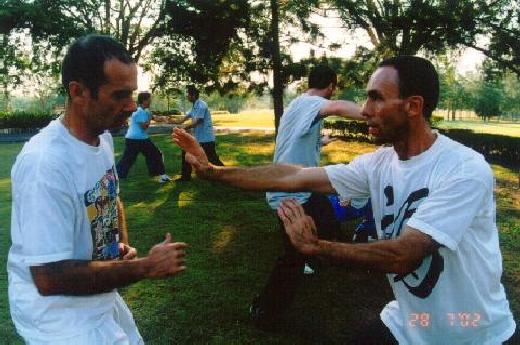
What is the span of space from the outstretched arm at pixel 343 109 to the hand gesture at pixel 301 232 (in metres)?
2.17

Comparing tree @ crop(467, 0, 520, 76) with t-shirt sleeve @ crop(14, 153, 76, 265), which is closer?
t-shirt sleeve @ crop(14, 153, 76, 265)

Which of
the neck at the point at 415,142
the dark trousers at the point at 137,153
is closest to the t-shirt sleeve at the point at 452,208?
the neck at the point at 415,142

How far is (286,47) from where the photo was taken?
16.9m

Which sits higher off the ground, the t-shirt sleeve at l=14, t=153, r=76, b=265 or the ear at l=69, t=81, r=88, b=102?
the ear at l=69, t=81, r=88, b=102

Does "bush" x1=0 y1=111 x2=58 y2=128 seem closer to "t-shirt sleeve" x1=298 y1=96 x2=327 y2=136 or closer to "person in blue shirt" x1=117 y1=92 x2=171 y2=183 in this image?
"person in blue shirt" x1=117 y1=92 x2=171 y2=183

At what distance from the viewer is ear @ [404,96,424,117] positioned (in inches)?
103

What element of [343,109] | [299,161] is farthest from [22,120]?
[343,109]

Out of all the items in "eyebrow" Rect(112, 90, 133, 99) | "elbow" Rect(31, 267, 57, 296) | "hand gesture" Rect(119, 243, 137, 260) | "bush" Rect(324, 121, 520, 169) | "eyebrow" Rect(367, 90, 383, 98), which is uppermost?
→ "eyebrow" Rect(112, 90, 133, 99)

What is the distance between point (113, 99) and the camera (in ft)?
7.54

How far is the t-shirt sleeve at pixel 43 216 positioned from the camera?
192cm

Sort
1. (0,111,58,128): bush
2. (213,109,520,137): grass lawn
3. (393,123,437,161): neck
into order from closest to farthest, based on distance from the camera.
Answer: (393,123,437,161): neck, (0,111,58,128): bush, (213,109,520,137): grass lawn

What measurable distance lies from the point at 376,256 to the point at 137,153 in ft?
33.5

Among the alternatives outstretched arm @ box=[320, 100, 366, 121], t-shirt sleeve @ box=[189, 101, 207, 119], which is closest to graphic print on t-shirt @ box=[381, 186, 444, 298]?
outstretched arm @ box=[320, 100, 366, 121]

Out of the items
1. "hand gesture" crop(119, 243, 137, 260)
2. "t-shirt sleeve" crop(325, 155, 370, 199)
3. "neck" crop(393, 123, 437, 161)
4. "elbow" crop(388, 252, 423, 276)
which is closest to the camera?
"elbow" crop(388, 252, 423, 276)
